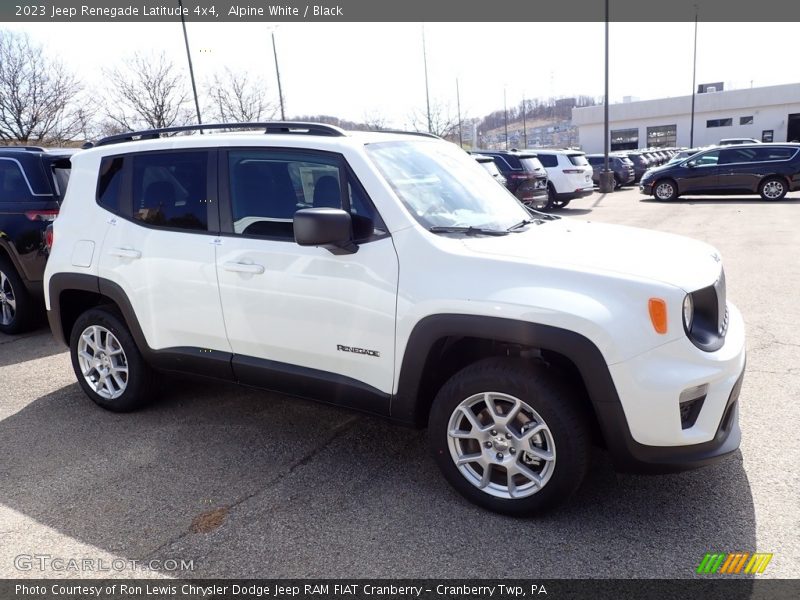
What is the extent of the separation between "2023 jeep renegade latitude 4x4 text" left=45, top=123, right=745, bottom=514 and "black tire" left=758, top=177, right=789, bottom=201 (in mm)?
16818

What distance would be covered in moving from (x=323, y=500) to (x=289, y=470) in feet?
1.37

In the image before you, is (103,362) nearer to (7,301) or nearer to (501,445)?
(501,445)

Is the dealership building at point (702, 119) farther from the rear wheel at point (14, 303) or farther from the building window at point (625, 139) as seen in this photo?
the rear wheel at point (14, 303)

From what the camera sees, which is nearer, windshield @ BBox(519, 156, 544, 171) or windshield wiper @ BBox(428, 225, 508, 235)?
windshield wiper @ BBox(428, 225, 508, 235)

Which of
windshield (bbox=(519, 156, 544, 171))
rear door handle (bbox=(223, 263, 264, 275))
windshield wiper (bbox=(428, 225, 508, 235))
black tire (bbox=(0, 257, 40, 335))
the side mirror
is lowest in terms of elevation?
black tire (bbox=(0, 257, 40, 335))

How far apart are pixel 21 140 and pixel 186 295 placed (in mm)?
24824

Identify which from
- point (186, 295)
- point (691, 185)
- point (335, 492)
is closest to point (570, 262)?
point (335, 492)

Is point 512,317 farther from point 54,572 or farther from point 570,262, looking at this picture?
point 54,572

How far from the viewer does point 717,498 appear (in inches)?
126

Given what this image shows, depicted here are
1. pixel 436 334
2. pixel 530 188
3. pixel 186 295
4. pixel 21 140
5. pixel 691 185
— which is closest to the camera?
pixel 436 334

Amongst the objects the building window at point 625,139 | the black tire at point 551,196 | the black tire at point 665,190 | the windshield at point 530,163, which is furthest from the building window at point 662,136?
the windshield at point 530,163

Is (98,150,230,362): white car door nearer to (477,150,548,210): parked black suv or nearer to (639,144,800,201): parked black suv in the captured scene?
(477,150,548,210): parked black suv

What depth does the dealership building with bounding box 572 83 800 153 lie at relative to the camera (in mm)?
54125

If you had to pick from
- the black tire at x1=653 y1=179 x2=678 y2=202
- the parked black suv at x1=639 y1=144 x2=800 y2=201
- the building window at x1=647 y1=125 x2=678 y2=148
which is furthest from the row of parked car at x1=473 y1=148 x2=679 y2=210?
the building window at x1=647 y1=125 x2=678 y2=148
